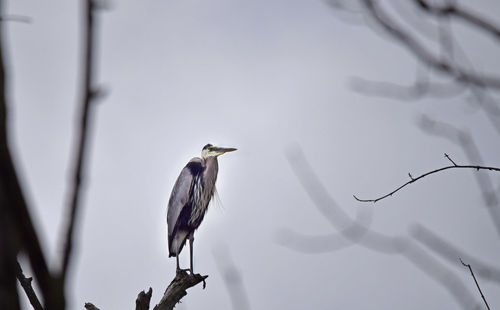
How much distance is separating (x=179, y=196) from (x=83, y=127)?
8.81 metres

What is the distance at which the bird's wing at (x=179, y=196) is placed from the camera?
9175 mm

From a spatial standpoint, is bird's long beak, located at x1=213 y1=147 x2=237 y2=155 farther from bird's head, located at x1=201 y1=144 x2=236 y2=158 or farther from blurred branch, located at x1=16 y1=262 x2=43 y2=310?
blurred branch, located at x1=16 y1=262 x2=43 y2=310

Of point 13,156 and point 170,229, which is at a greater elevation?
point 170,229

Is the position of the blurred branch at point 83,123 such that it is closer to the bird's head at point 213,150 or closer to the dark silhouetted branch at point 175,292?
the dark silhouetted branch at point 175,292

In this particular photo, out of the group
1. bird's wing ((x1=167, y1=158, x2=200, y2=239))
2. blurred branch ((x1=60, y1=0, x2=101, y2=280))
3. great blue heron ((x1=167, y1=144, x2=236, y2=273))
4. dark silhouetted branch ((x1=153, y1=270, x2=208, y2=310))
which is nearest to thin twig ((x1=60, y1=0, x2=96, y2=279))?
blurred branch ((x1=60, y1=0, x2=101, y2=280))

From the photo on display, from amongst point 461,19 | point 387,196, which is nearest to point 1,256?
point 461,19

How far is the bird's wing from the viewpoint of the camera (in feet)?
30.1

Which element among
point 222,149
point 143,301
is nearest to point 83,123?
point 143,301

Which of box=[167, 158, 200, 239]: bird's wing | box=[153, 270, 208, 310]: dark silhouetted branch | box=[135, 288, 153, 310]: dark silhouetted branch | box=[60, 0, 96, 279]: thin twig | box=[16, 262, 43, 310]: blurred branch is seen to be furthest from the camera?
box=[167, 158, 200, 239]: bird's wing

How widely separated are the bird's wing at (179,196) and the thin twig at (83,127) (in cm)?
839

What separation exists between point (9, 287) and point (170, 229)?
8.42 m

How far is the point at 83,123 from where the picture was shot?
68cm

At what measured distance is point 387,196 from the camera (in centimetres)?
254

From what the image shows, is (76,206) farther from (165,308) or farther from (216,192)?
(216,192)
